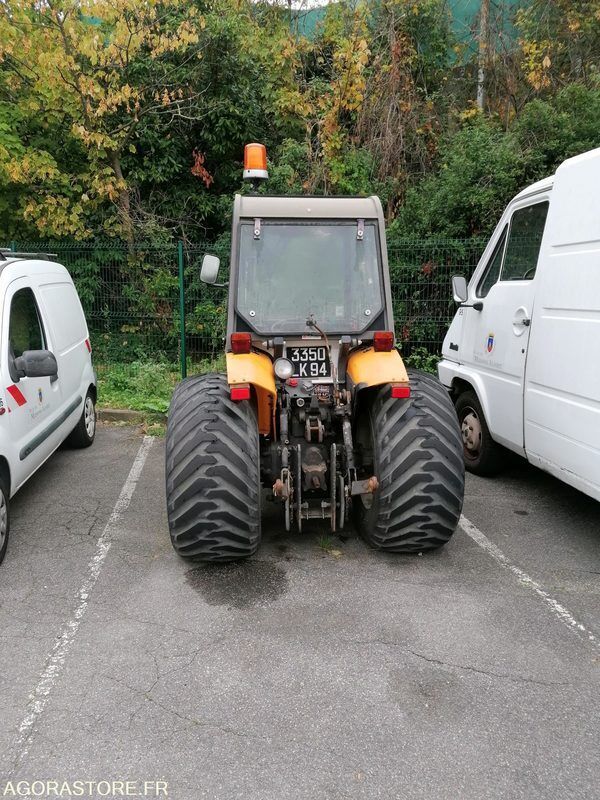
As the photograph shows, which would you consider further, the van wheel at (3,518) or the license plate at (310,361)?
the license plate at (310,361)

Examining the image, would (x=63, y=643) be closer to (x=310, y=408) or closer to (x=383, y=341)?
(x=310, y=408)

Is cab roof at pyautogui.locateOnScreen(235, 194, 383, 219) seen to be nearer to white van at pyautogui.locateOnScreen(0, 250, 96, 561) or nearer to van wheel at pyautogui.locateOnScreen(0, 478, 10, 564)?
white van at pyautogui.locateOnScreen(0, 250, 96, 561)

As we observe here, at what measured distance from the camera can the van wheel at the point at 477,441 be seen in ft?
19.0

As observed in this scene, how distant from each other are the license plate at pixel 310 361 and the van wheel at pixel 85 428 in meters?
3.18

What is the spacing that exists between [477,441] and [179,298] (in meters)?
4.98

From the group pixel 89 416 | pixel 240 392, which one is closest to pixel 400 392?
pixel 240 392

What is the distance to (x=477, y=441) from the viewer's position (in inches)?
235

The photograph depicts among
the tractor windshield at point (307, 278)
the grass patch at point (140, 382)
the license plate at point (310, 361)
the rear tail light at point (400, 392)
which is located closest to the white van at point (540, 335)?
the rear tail light at point (400, 392)

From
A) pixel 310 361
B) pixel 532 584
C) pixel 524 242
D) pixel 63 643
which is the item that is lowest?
pixel 63 643

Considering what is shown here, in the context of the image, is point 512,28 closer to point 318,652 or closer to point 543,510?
point 543,510

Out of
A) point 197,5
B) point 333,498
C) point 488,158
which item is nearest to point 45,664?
point 333,498

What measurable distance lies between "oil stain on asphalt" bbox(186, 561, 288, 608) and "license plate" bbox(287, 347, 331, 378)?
130cm

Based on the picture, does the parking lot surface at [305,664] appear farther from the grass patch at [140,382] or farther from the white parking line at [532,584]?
the grass patch at [140,382]

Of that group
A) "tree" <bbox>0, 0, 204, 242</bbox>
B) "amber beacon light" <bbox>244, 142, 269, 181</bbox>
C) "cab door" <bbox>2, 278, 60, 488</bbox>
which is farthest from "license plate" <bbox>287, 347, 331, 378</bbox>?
"tree" <bbox>0, 0, 204, 242</bbox>
